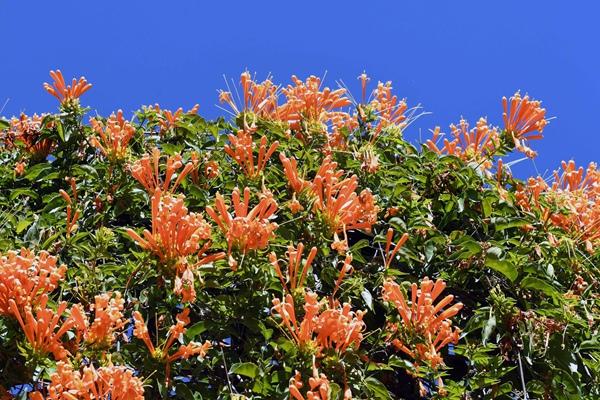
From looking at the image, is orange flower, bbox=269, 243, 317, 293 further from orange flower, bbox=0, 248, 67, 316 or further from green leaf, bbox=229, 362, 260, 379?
orange flower, bbox=0, 248, 67, 316

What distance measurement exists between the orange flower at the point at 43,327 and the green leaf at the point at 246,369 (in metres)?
0.54

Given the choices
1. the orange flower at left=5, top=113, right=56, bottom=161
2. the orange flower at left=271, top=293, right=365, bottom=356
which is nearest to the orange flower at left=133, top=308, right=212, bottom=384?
the orange flower at left=271, top=293, right=365, bottom=356

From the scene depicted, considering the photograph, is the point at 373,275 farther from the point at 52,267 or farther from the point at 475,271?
the point at 52,267

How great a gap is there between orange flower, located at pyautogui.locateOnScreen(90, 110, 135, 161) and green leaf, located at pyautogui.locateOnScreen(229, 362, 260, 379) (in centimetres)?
127

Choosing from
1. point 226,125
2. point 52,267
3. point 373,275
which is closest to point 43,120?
point 226,125

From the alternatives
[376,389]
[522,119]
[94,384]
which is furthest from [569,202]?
[94,384]

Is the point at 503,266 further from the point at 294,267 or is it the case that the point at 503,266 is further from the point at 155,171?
the point at 155,171

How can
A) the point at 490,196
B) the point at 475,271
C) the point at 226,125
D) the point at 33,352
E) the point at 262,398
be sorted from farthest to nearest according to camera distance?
the point at 226,125 → the point at 490,196 → the point at 475,271 → the point at 262,398 → the point at 33,352

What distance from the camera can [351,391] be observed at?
2.70 m

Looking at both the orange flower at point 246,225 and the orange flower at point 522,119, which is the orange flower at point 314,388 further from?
the orange flower at point 522,119

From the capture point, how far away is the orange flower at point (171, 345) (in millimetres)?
2551

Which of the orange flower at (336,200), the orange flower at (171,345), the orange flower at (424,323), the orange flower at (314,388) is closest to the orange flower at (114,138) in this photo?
the orange flower at (336,200)

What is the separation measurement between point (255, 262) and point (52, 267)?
69 cm

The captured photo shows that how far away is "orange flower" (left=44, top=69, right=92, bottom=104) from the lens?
12.2 ft
